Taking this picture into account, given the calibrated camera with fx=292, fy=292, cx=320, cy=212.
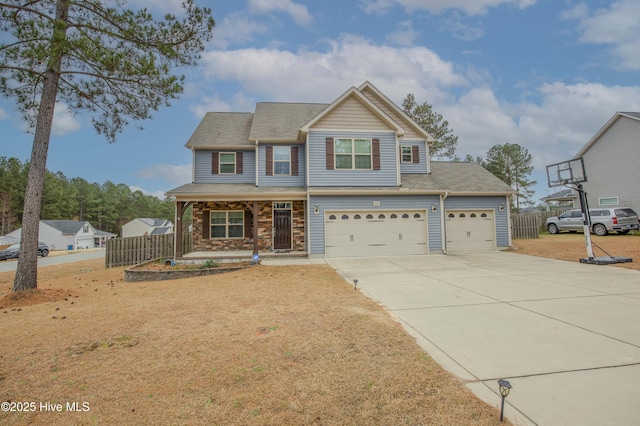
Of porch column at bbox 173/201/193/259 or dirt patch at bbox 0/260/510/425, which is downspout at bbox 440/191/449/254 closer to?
dirt patch at bbox 0/260/510/425

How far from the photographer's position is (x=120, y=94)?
9.20 m

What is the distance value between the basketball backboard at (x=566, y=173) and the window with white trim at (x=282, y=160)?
10.8m

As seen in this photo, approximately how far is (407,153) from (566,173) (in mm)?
6563

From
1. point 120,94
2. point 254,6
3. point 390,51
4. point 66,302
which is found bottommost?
point 66,302

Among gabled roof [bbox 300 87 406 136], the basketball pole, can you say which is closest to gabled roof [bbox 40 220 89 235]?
gabled roof [bbox 300 87 406 136]

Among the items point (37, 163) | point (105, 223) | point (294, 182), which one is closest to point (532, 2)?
point (294, 182)

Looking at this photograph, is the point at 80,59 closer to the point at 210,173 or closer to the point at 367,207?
the point at 210,173

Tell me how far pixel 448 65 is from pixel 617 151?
43.3 feet

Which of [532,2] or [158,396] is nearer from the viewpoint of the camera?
[158,396]

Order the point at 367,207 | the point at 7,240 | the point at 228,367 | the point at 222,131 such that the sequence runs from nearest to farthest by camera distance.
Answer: the point at 228,367 < the point at 367,207 < the point at 222,131 < the point at 7,240

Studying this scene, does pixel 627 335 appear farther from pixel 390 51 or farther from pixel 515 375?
pixel 390 51

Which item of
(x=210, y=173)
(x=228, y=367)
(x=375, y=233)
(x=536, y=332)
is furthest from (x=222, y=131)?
(x=536, y=332)

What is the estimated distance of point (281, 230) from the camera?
13.9 metres

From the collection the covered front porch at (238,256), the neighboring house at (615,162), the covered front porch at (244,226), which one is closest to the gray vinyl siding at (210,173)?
the covered front porch at (244,226)
